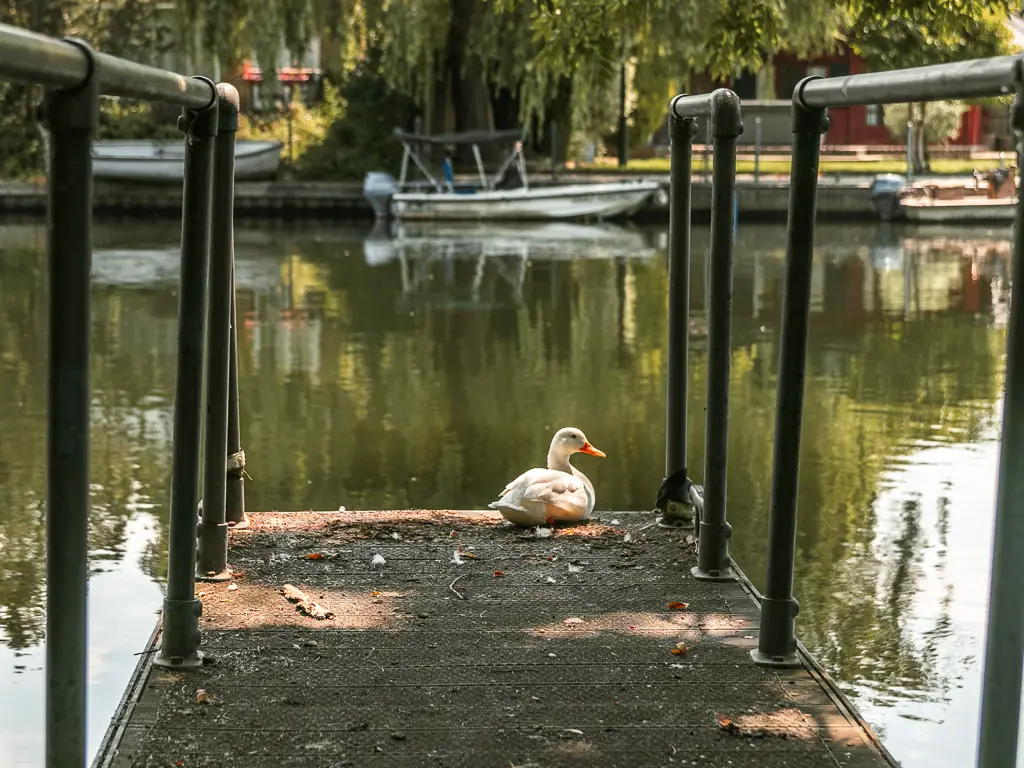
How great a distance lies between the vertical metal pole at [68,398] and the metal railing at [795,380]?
60.6 inches

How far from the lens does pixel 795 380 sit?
4.23 m

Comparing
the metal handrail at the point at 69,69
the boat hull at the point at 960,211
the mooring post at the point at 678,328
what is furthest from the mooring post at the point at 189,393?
the boat hull at the point at 960,211

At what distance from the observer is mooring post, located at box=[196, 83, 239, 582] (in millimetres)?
5188

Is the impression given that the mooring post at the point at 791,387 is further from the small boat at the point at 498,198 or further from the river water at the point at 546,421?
the small boat at the point at 498,198

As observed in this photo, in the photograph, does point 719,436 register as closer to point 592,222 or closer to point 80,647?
point 80,647

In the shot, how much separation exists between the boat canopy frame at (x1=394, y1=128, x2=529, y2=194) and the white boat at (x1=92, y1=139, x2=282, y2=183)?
2.85m

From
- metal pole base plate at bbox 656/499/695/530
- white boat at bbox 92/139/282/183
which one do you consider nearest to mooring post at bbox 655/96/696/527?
metal pole base plate at bbox 656/499/695/530

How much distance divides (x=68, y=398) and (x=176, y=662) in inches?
62.8

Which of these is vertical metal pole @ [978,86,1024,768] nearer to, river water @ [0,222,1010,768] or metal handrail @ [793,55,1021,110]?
metal handrail @ [793,55,1021,110]

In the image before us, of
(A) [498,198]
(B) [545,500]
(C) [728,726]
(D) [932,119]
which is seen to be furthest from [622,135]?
(C) [728,726]

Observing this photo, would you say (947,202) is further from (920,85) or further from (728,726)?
(920,85)

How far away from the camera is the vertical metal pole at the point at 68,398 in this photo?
2.71 m

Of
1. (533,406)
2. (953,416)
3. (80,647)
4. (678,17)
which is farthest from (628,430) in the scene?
(678,17)

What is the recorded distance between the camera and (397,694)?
13.4 feet
